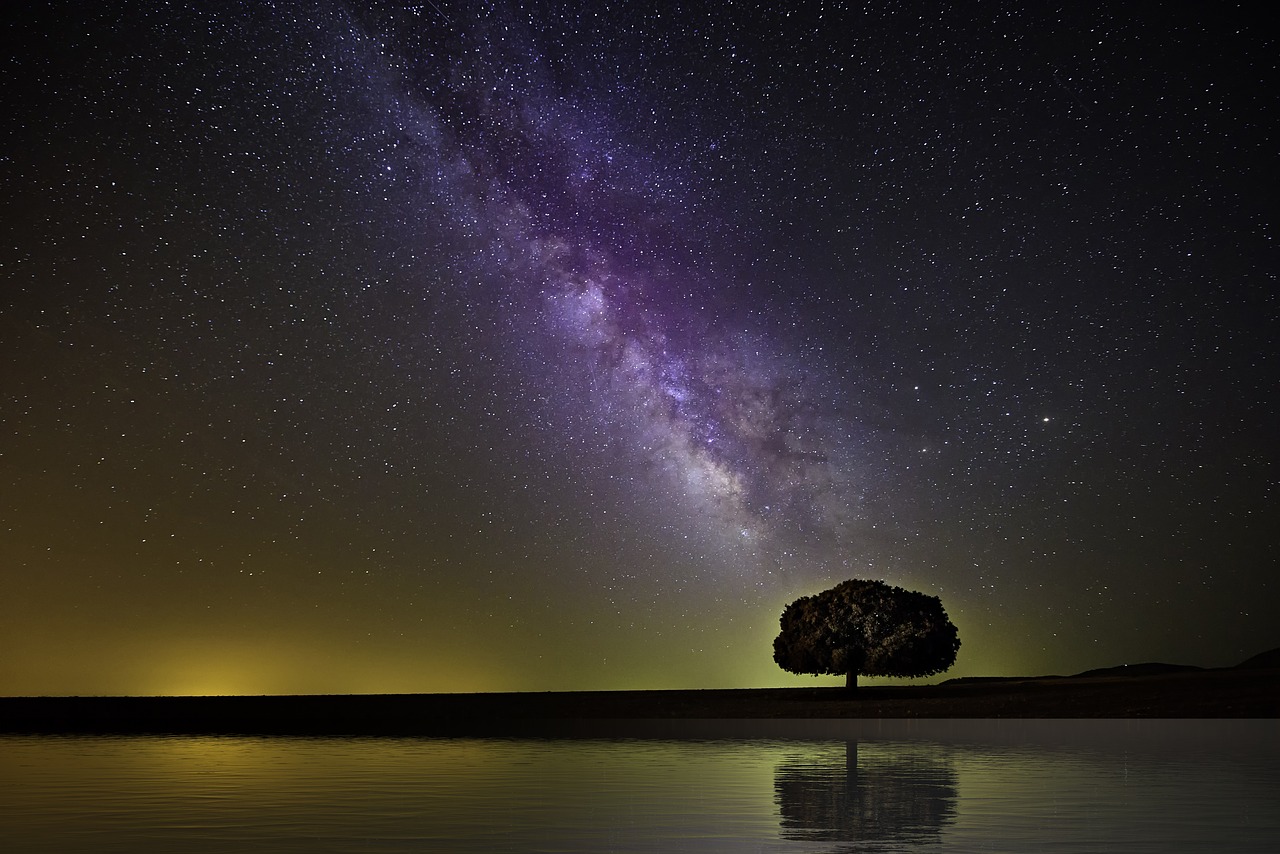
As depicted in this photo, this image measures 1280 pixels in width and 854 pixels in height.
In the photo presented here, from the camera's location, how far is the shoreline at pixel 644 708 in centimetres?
Answer: 6062

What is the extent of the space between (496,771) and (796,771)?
6943 mm

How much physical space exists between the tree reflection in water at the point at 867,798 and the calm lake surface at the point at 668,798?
50 mm

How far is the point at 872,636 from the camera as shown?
82.0 metres

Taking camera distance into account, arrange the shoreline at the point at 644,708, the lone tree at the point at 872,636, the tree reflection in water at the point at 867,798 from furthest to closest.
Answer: the lone tree at the point at 872,636 < the shoreline at the point at 644,708 < the tree reflection in water at the point at 867,798

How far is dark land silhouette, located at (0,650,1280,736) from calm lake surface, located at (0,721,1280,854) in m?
22.0

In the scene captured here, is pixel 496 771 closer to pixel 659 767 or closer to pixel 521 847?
pixel 659 767

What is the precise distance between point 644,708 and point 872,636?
16888 millimetres

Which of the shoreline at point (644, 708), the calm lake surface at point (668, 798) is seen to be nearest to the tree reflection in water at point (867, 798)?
the calm lake surface at point (668, 798)

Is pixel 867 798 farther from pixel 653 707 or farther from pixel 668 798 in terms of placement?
pixel 653 707

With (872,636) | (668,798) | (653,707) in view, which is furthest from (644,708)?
(668,798)

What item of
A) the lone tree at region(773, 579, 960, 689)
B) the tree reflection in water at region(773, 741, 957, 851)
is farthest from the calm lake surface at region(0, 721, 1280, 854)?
the lone tree at region(773, 579, 960, 689)

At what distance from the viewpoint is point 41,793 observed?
23156mm

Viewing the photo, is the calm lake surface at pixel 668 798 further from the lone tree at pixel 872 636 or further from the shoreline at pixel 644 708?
the lone tree at pixel 872 636

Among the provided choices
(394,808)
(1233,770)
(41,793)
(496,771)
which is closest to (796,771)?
(496,771)
